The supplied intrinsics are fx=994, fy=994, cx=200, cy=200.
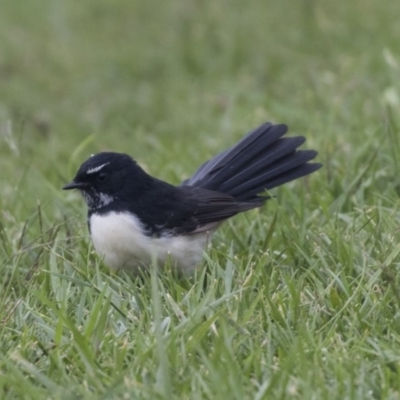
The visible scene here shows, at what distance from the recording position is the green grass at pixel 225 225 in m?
3.79

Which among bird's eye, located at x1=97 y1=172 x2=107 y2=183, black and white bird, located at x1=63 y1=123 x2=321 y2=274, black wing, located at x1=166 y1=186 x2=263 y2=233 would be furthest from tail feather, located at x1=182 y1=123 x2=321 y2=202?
bird's eye, located at x1=97 y1=172 x2=107 y2=183

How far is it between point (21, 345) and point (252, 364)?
0.99m

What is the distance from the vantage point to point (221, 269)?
4867mm

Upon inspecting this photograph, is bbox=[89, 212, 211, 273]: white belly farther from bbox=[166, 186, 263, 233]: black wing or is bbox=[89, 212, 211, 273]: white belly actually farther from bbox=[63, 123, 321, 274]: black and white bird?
bbox=[166, 186, 263, 233]: black wing

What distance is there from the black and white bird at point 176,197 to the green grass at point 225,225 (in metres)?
0.16

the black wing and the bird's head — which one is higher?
the bird's head

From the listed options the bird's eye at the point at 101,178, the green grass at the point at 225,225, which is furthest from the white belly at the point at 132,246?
the bird's eye at the point at 101,178

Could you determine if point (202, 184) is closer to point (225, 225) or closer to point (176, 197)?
point (225, 225)

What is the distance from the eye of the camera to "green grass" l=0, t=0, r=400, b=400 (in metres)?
3.79

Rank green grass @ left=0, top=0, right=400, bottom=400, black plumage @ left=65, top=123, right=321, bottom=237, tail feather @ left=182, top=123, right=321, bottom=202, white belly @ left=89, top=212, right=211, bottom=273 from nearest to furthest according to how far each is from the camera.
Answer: green grass @ left=0, top=0, right=400, bottom=400, white belly @ left=89, top=212, right=211, bottom=273, black plumage @ left=65, top=123, right=321, bottom=237, tail feather @ left=182, top=123, right=321, bottom=202

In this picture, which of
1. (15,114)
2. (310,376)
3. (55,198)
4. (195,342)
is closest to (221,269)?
(195,342)

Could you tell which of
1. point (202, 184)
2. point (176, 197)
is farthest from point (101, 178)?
point (202, 184)

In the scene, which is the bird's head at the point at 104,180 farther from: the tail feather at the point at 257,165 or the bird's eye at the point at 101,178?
the tail feather at the point at 257,165

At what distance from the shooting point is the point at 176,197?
5.75 meters
